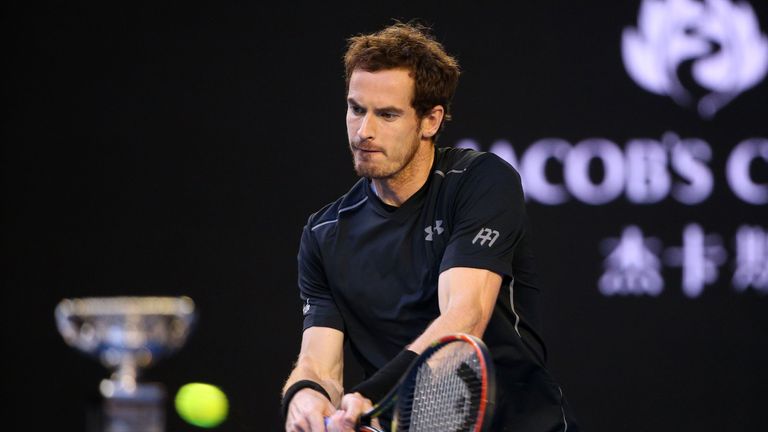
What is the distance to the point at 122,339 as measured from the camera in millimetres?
2248

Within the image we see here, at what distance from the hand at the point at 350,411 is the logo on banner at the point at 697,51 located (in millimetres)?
3240

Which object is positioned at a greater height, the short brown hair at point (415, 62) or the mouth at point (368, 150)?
the short brown hair at point (415, 62)

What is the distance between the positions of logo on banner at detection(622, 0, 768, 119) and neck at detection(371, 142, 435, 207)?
2.55 metres

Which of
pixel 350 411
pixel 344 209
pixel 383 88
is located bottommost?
pixel 350 411

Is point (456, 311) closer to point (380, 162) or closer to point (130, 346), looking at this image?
point (380, 162)

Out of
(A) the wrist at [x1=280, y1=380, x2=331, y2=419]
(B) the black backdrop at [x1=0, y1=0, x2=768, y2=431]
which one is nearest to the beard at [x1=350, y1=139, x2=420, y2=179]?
(A) the wrist at [x1=280, y1=380, x2=331, y2=419]

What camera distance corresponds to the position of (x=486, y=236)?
118 inches

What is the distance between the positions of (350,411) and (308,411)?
0.24 m

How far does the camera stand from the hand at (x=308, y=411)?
286 cm

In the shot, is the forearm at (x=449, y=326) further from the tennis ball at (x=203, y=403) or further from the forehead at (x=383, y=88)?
the tennis ball at (x=203, y=403)

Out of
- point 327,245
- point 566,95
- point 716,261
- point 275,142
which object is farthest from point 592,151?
point 327,245

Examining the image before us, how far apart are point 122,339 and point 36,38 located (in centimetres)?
364

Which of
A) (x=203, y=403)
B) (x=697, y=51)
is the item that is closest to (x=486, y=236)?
(x=697, y=51)

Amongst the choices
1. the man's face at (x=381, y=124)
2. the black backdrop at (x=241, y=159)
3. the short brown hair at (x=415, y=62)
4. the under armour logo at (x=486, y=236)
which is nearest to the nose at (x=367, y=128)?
the man's face at (x=381, y=124)
